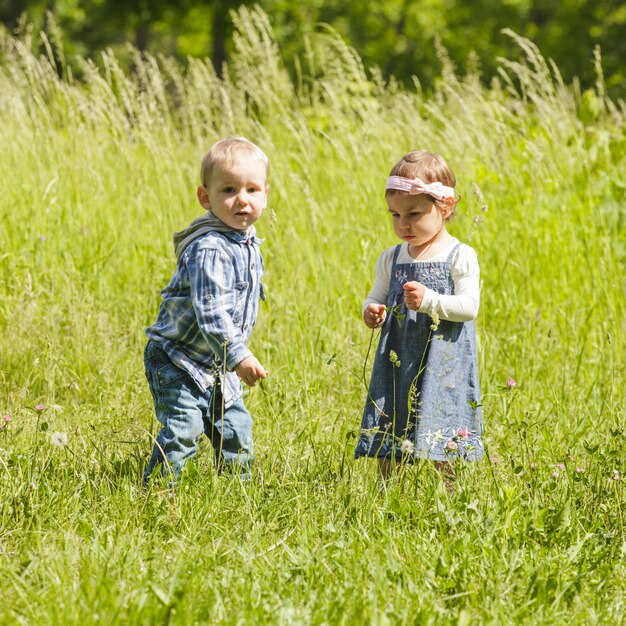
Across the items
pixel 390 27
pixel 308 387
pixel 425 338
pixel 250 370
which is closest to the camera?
pixel 250 370

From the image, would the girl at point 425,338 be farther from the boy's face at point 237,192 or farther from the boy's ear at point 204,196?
the boy's ear at point 204,196

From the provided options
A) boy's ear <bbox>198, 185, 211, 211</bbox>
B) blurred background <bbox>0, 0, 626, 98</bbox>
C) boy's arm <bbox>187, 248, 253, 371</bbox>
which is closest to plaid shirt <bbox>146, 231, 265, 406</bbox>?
boy's arm <bbox>187, 248, 253, 371</bbox>

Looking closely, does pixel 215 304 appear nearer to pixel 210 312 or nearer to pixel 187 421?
pixel 210 312

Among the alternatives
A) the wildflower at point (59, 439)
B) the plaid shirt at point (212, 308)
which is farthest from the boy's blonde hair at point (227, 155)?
the wildflower at point (59, 439)

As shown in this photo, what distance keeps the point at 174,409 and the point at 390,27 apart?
28.4 meters

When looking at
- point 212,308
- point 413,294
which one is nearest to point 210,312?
point 212,308

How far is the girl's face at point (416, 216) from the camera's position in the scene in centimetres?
282

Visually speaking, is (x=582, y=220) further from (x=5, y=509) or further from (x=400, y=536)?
(x=5, y=509)

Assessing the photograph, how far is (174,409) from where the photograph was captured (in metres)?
2.80

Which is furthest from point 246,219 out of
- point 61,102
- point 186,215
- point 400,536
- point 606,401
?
point 61,102

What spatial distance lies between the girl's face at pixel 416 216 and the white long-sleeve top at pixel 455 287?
0.26ft

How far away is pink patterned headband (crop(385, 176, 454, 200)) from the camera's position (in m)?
2.78

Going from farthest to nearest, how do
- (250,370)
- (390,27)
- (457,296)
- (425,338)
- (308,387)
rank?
(390,27)
(308,387)
(425,338)
(457,296)
(250,370)

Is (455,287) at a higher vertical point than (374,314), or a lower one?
higher
